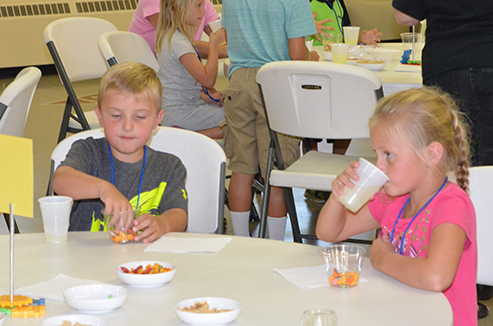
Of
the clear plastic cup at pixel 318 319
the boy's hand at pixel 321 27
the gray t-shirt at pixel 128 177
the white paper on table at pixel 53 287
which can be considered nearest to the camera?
the clear plastic cup at pixel 318 319

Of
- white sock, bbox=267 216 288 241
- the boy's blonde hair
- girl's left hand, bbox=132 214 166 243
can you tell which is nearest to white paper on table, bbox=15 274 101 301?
girl's left hand, bbox=132 214 166 243

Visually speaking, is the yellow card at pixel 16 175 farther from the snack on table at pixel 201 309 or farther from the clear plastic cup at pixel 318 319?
the clear plastic cup at pixel 318 319

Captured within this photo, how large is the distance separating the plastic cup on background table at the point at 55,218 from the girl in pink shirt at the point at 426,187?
22.8 inches

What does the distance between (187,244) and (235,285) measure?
0.87 feet

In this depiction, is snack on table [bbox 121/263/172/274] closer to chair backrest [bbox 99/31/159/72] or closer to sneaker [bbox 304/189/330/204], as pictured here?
chair backrest [bbox 99/31/159/72]

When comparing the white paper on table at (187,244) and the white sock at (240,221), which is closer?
the white paper on table at (187,244)

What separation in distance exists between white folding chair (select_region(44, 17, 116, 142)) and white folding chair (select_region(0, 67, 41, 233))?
90 cm

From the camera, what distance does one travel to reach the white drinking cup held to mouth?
1191 millimetres

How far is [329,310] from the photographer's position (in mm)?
951

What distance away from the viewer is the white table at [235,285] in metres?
0.97

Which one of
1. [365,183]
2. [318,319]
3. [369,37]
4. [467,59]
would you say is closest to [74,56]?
[369,37]

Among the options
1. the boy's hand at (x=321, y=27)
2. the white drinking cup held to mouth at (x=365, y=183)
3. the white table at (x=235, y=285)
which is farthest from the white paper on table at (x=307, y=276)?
the boy's hand at (x=321, y=27)

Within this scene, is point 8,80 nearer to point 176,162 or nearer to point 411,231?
point 176,162

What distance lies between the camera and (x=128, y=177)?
70.9 inches
